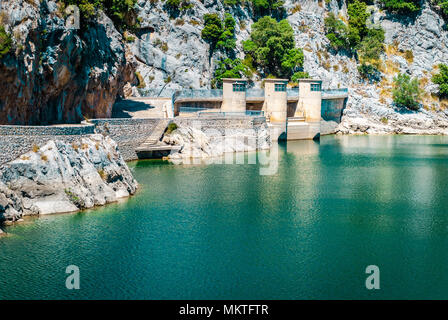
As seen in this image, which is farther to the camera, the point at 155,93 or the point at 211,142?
the point at 155,93

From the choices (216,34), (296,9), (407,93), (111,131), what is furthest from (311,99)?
(111,131)

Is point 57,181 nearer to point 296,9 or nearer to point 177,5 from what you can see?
point 177,5

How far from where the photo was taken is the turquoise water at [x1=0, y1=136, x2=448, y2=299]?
23500 mm

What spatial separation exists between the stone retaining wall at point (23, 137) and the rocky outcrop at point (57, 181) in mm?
611

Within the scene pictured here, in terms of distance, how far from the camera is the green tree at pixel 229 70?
79500 millimetres

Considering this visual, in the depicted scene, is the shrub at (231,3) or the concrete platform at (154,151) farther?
the shrub at (231,3)

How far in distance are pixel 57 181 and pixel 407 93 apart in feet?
220

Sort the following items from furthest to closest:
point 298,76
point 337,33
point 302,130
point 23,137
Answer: point 337,33
point 298,76
point 302,130
point 23,137

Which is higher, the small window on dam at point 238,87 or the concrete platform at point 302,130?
the small window on dam at point 238,87

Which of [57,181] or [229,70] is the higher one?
[229,70]

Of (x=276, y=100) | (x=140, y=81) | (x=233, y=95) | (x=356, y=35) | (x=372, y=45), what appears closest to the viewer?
(x=233, y=95)

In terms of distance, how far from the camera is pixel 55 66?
1715 inches

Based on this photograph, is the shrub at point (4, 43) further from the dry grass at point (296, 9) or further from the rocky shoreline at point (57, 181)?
the dry grass at point (296, 9)

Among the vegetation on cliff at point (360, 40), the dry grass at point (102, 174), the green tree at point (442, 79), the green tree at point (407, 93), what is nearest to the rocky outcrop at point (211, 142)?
the dry grass at point (102, 174)
